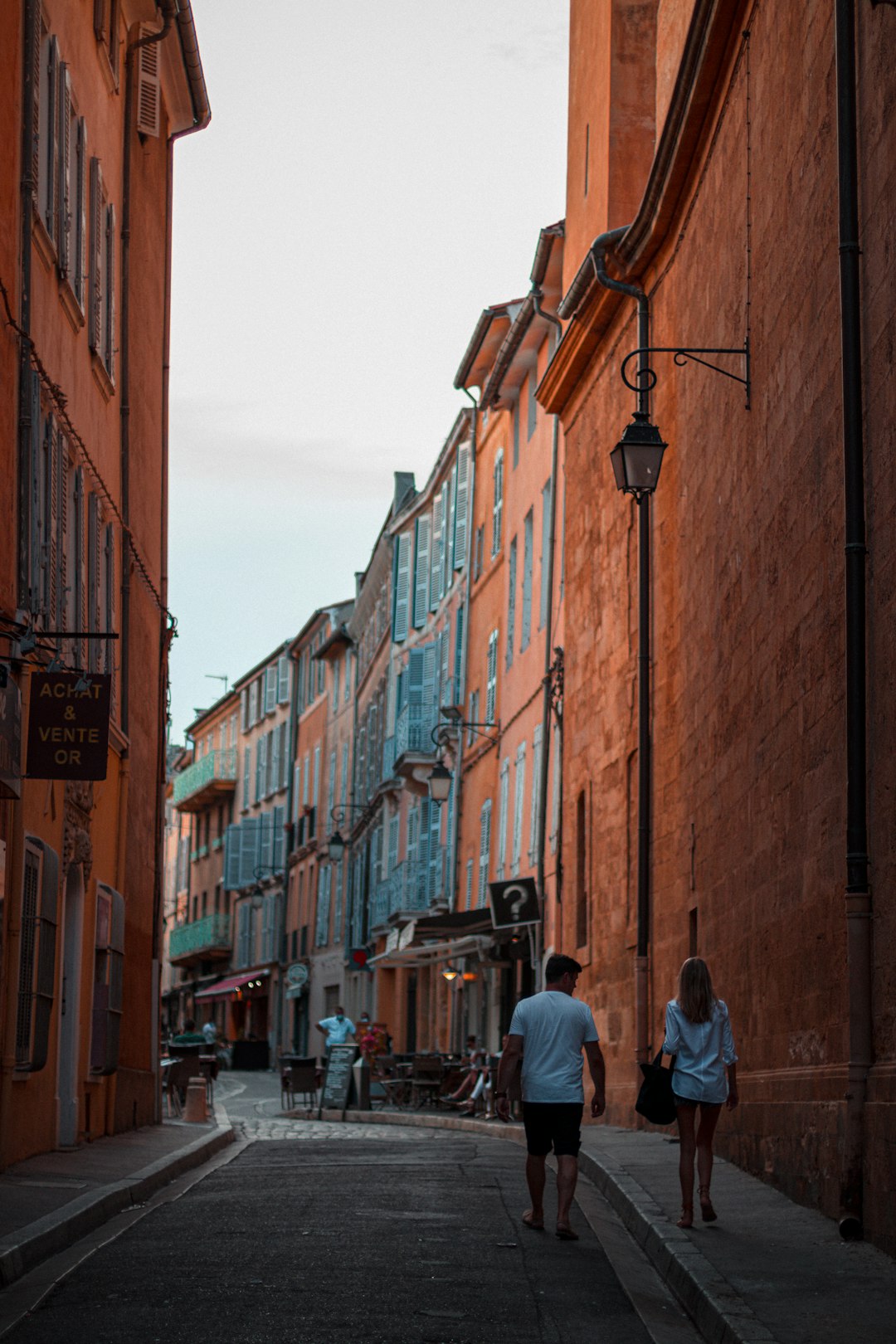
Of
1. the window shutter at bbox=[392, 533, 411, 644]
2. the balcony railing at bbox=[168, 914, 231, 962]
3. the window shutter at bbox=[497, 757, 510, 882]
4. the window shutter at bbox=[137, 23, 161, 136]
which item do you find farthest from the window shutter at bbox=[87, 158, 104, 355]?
the balcony railing at bbox=[168, 914, 231, 962]

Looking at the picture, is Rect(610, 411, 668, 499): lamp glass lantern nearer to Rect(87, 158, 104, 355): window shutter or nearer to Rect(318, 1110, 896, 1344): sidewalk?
Rect(87, 158, 104, 355): window shutter

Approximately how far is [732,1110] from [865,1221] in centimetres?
490

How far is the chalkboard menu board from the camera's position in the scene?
99.1 ft

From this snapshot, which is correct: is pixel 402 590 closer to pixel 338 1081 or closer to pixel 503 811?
pixel 503 811

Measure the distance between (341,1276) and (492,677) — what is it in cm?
2690

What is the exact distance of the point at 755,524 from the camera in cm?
1422

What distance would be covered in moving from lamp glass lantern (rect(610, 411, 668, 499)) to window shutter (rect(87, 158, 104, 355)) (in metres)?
5.05

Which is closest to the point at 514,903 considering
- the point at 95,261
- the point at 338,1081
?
the point at 338,1081

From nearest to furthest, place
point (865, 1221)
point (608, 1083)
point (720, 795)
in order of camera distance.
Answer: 1. point (865, 1221)
2. point (720, 795)
3. point (608, 1083)

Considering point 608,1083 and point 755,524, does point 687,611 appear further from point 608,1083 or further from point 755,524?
point 608,1083

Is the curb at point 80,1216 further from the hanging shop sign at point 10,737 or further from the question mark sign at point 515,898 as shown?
the question mark sign at point 515,898

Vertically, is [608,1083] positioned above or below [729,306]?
below

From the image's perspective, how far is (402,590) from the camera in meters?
45.9

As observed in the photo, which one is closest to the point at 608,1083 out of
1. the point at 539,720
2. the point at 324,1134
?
the point at 324,1134
